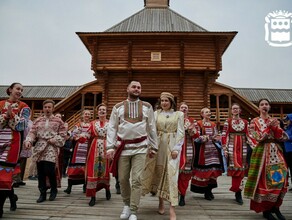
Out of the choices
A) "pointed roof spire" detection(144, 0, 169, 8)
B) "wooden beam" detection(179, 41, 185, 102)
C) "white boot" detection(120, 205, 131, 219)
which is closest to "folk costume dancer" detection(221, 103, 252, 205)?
"white boot" detection(120, 205, 131, 219)

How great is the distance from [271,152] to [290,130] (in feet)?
8.08

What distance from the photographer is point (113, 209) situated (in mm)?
3861

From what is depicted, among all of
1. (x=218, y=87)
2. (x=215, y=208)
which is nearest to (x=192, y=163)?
(x=215, y=208)

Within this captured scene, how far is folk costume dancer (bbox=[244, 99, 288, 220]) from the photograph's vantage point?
3.27 m

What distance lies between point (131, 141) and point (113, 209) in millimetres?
1330

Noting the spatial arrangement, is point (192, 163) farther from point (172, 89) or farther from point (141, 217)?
point (172, 89)

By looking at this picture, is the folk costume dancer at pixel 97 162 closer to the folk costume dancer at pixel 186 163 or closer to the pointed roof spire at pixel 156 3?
the folk costume dancer at pixel 186 163

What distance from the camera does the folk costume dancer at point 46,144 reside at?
4.25 metres

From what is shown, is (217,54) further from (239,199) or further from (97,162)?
(97,162)

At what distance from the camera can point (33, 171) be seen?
7.64m

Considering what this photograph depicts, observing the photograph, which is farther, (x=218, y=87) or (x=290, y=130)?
(x=218, y=87)

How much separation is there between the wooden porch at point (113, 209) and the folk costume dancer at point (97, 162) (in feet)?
0.95

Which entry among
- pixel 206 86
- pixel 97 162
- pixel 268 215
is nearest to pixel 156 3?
pixel 206 86

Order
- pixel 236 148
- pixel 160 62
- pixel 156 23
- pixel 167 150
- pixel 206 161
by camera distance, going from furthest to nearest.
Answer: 1. pixel 156 23
2. pixel 160 62
3. pixel 206 161
4. pixel 236 148
5. pixel 167 150
